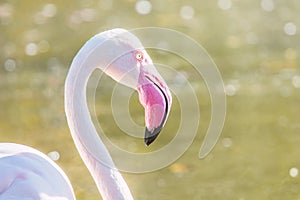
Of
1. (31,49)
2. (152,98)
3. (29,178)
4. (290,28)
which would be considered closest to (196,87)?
(290,28)

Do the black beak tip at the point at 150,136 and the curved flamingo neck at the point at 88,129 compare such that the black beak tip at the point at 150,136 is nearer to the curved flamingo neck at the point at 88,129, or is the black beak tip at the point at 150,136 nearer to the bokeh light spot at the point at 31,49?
the curved flamingo neck at the point at 88,129

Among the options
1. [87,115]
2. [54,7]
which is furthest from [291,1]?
[87,115]

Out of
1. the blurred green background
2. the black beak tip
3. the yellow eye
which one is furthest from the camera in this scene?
the blurred green background

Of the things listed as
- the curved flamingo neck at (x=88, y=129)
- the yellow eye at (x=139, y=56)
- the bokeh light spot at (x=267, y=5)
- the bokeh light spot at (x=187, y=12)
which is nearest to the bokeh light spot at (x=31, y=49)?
the bokeh light spot at (x=187, y=12)

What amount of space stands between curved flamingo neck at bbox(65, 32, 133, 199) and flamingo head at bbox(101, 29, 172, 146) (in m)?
0.07


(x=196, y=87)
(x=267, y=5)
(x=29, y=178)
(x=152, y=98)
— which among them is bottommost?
(x=29, y=178)

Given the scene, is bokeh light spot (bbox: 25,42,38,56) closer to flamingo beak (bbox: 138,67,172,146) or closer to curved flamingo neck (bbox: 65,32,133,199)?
Answer: curved flamingo neck (bbox: 65,32,133,199)

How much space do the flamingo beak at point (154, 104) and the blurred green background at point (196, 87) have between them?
133 centimetres

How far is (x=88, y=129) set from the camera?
4.05 m

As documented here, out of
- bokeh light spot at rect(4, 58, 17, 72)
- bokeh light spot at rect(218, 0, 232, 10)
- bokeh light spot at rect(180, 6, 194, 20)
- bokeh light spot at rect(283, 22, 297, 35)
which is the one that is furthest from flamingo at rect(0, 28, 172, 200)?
bokeh light spot at rect(218, 0, 232, 10)

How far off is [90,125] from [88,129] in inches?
1.1

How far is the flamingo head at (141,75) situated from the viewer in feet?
12.3

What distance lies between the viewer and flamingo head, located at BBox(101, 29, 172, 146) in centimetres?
376

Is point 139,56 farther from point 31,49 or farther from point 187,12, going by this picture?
point 187,12
